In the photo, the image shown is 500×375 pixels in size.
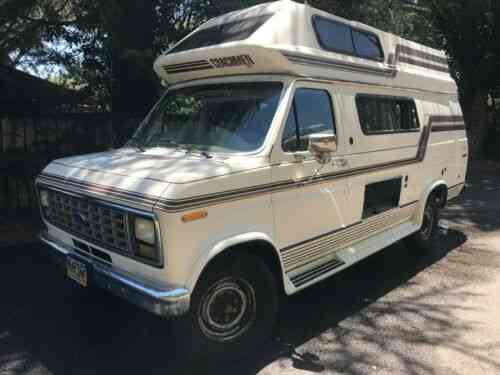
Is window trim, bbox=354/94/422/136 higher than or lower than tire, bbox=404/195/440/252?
higher

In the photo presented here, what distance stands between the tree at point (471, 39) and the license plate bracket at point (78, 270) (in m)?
13.9

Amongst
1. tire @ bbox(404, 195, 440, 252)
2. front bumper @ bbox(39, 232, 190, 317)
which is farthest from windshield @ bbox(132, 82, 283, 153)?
tire @ bbox(404, 195, 440, 252)

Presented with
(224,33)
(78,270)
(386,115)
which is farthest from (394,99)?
(78,270)

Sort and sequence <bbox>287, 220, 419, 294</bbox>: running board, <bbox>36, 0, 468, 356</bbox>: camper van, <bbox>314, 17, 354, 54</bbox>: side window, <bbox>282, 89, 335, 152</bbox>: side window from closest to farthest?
<bbox>36, 0, 468, 356</bbox>: camper van → <bbox>282, 89, 335, 152</bbox>: side window → <bbox>287, 220, 419, 294</bbox>: running board → <bbox>314, 17, 354, 54</bbox>: side window

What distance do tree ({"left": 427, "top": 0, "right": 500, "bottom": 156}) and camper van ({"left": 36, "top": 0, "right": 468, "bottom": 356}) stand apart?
10151mm

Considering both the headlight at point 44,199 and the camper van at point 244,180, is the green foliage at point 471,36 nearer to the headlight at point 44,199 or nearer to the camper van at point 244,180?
the camper van at point 244,180

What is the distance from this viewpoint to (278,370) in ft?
10.9

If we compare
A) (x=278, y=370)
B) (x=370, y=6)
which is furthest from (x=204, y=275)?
(x=370, y=6)

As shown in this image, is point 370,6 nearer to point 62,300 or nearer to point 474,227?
point 474,227

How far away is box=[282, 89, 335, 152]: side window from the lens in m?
3.71

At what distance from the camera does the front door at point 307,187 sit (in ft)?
11.8

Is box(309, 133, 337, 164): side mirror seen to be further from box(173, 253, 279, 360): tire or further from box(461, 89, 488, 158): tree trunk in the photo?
box(461, 89, 488, 158): tree trunk

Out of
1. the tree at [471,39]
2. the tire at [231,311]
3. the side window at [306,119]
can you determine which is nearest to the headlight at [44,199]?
the tire at [231,311]

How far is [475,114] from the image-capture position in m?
15.1
